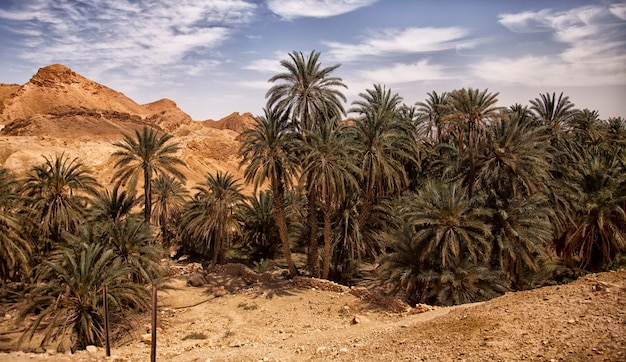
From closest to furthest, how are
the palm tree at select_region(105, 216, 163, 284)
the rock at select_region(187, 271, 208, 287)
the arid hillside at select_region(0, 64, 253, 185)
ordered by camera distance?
the palm tree at select_region(105, 216, 163, 284) → the rock at select_region(187, 271, 208, 287) → the arid hillside at select_region(0, 64, 253, 185)

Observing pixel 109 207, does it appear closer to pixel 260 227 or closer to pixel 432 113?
pixel 260 227

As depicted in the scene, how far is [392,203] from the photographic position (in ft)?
90.2

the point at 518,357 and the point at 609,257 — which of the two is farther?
the point at 609,257

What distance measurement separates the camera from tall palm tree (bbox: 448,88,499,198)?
79.3 ft

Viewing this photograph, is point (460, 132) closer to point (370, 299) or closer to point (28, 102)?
point (370, 299)

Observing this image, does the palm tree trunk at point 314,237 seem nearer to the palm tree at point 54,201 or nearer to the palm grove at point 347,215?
the palm grove at point 347,215

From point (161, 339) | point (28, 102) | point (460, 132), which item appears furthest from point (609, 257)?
point (28, 102)

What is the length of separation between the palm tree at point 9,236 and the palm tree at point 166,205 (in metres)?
12.1

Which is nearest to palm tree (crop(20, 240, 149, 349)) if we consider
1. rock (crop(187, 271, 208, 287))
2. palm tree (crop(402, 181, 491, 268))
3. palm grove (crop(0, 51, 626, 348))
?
palm grove (crop(0, 51, 626, 348))

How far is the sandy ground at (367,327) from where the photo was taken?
30.8ft

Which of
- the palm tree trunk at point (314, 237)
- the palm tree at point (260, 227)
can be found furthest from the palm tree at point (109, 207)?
the palm tree trunk at point (314, 237)

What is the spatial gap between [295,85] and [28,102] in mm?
87553

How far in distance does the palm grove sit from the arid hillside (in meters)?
10.6

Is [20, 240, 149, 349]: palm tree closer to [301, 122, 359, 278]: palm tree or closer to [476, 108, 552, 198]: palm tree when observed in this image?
[301, 122, 359, 278]: palm tree
